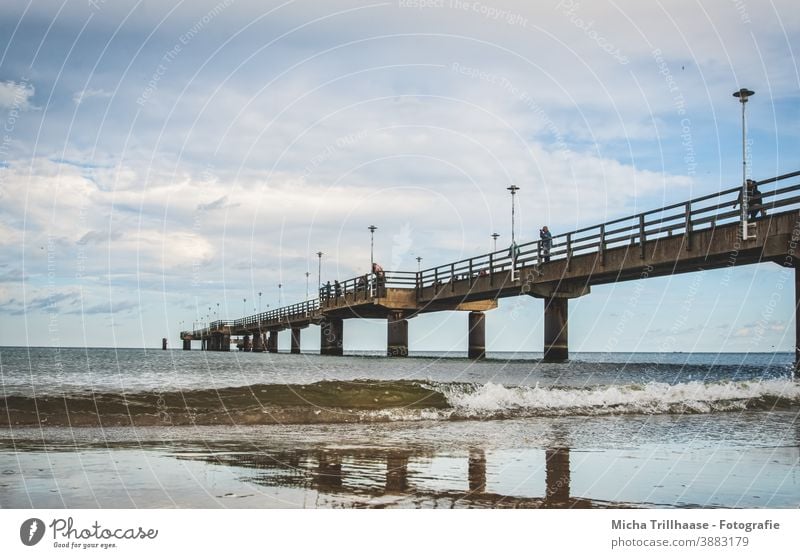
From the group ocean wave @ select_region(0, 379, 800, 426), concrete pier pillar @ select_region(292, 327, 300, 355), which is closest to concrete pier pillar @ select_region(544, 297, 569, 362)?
ocean wave @ select_region(0, 379, 800, 426)

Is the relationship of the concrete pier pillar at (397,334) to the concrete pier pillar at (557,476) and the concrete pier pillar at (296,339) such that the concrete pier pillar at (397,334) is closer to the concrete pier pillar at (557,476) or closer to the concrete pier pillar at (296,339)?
the concrete pier pillar at (296,339)

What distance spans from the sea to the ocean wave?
0.06 meters

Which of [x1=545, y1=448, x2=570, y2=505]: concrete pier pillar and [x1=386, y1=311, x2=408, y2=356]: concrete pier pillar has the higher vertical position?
[x1=386, y1=311, x2=408, y2=356]: concrete pier pillar

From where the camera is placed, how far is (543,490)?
7.29 meters

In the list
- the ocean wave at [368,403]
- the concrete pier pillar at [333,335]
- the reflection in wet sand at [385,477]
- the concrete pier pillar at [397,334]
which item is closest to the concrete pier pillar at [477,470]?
the reflection in wet sand at [385,477]

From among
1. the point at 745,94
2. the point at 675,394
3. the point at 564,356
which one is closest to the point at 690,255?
the point at 745,94

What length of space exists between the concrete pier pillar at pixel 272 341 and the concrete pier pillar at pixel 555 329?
62.9 meters

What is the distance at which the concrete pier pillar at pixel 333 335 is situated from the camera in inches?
2751

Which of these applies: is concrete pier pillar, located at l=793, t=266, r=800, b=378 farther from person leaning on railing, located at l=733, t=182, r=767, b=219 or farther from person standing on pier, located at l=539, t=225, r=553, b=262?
person standing on pier, located at l=539, t=225, r=553, b=262

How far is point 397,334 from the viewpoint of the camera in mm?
57438

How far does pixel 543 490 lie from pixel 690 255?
2191cm

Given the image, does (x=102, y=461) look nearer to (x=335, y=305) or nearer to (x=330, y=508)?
(x=330, y=508)

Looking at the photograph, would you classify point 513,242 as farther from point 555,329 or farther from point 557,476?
point 557,476

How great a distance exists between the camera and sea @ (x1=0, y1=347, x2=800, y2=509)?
6957mm
